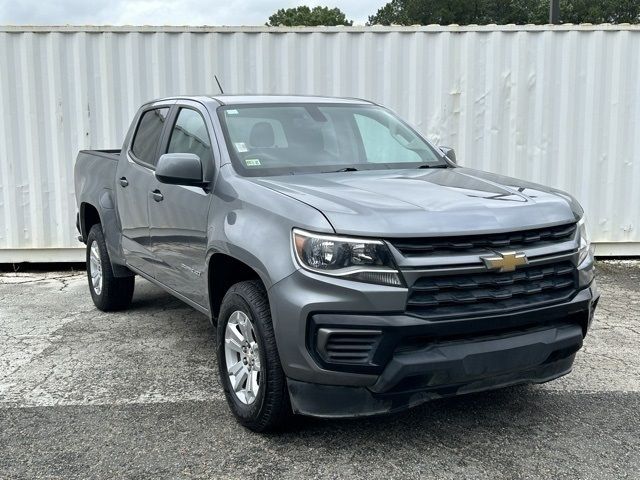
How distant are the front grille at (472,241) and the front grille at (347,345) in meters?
0.41

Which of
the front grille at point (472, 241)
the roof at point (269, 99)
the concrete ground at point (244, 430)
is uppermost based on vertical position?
the roof at point (269, 99)

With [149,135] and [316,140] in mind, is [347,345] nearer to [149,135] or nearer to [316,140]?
[316,140]

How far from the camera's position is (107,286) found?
6.11 meters

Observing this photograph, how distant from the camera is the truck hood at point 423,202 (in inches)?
121

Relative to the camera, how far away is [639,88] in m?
8.34

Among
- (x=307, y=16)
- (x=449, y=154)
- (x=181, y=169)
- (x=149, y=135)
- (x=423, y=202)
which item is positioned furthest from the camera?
(x=307, y=16)

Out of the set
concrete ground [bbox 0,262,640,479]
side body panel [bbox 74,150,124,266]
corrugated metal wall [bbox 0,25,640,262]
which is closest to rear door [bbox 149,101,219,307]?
concrete ground [bbox 0,262,640,479]

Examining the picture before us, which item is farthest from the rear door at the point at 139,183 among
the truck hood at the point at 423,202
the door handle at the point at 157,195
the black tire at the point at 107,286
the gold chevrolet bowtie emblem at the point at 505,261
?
the gold chevrolet bowtie emblem at the point at 505,261

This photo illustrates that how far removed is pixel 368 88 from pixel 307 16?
5505 centimetres

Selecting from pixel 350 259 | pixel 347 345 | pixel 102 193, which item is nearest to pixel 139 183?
pixel 102 193

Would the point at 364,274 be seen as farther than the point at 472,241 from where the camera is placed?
No

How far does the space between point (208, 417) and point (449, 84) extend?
18.8 ft

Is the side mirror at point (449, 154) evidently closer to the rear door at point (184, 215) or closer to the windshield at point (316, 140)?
the windshield at point (316, 140)

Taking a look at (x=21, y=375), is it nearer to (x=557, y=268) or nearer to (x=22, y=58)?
(x=557, y=268)
